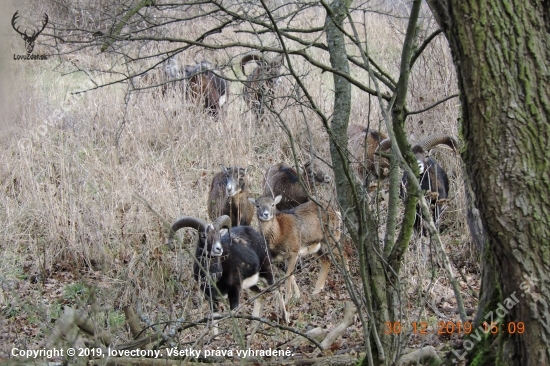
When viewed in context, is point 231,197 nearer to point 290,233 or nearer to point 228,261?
point 290,233

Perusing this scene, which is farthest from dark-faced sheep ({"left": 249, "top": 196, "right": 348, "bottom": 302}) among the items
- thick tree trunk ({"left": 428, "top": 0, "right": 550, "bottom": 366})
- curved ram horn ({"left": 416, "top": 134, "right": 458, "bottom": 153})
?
thick tree trunk ({"left": 428, "top": 0, "right": 550, "bottom": 366})

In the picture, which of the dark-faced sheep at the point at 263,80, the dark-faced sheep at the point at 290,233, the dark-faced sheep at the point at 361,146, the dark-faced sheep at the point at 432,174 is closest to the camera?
the dark-faced sheep at the point at 263,80

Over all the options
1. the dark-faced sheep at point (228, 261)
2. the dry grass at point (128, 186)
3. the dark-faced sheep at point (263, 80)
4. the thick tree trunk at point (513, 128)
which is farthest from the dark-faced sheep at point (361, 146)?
the thick tree trunk at point (513, 128)

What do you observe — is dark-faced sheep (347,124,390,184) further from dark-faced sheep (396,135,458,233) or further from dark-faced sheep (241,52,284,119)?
dark-faced sheep (241,52,284,119)

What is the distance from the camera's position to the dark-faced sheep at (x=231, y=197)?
9.33 m

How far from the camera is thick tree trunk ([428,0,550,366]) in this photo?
120 inches

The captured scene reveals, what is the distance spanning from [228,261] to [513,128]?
5130mm

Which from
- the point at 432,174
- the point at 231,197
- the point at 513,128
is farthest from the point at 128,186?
the point at 513,128

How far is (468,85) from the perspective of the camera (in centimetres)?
311

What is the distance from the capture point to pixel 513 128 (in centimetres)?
306

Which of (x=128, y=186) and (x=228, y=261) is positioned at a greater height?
(x=128, y=186)

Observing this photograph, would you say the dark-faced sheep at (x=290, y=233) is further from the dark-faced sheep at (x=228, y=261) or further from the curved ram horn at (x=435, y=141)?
the curved ram horn at (x=435, y=141)

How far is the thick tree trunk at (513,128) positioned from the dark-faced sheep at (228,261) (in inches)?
171

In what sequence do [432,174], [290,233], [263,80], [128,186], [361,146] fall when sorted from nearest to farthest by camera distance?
[263,80], [290,233], [432,174], [128,186], [361,146]
